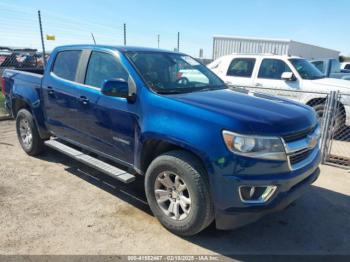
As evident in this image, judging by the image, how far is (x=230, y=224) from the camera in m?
3.01

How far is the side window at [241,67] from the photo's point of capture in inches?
341

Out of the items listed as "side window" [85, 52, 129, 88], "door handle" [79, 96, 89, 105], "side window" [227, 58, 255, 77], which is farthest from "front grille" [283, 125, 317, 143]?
"side window" [227, 58, 255, 77]

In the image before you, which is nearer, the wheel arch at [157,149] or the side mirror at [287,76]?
the wheel arch at [157,149]

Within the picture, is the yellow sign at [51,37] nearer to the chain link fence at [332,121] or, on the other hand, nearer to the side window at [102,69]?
the chain link fence at [332,121]

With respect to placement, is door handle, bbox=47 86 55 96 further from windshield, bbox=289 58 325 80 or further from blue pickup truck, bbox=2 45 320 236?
windshield, bbox=289 58 325 80

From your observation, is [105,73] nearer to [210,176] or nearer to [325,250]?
[210,176]

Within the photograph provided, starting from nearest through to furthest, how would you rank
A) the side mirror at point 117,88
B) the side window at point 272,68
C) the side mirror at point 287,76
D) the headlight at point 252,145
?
the headlight at point 252,145 < the side mirror at point 117,88 < the side mirror at point 287,76 < the side window at point 272,68

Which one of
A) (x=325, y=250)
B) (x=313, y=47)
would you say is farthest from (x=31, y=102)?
(x=313, y=47)

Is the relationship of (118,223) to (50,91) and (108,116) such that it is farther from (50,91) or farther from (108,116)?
(50,91)

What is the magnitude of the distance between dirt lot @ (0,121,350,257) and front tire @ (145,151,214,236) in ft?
0.65

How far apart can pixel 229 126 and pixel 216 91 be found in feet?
3.92

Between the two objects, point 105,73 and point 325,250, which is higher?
point 105,73

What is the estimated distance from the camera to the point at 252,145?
2.85 metres

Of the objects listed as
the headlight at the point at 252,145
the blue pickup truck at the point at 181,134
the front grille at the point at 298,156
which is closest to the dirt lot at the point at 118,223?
the blue pickup truck at the point at 181,134
